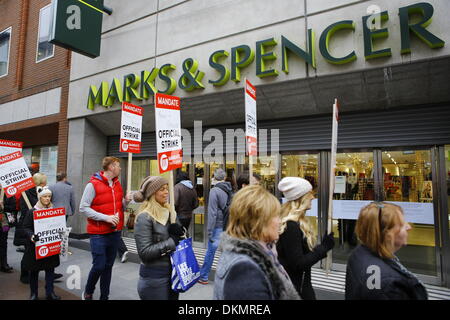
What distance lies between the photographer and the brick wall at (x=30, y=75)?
30.6ft

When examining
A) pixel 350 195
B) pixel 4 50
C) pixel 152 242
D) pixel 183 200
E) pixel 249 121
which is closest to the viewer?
pixel 152 242

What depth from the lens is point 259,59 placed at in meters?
5.66

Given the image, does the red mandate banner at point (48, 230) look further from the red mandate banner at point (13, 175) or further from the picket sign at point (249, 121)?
the picket sign at point (249, 121)

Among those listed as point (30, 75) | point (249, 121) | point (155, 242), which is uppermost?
point (30, 75)

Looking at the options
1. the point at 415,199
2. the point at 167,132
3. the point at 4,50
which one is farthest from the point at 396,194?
the point at 4,50

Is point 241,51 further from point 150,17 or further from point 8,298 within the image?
point 8,298

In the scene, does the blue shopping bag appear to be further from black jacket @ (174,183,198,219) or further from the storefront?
the storefront

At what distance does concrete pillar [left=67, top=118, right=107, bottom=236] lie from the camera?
852 centimetres

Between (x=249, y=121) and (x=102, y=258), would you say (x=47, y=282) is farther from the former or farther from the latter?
(x=249, y=121)

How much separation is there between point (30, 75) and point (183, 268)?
37.8 ft

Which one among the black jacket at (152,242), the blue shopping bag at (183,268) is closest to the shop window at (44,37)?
the black jacket at (152,242)
